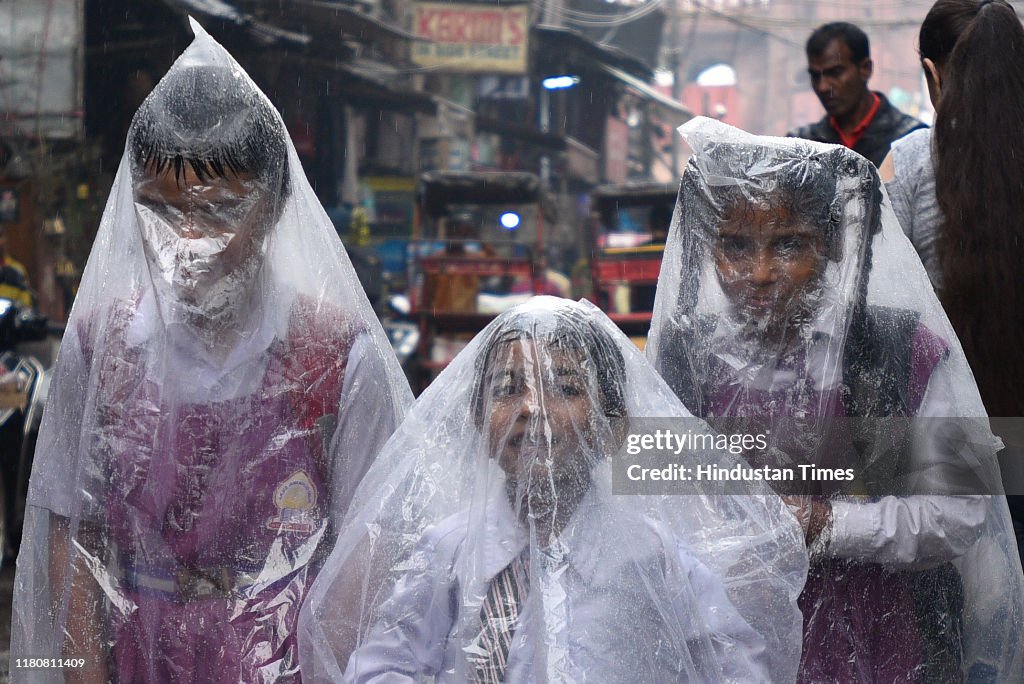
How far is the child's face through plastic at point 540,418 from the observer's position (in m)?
1.68

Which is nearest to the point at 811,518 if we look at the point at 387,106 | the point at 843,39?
the point at 843,39

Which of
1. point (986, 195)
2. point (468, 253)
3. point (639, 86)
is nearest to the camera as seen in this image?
point (986, 195)

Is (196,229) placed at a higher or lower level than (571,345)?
higher

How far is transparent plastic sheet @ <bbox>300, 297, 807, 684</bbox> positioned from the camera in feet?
5.25

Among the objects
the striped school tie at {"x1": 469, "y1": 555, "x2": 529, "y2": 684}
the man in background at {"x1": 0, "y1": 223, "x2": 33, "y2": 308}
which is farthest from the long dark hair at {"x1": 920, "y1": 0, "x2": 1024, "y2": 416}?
the man in background at {"x1": 0, "y1": 223, "x2": 33, "y2": 308}

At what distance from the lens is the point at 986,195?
2.09 metres

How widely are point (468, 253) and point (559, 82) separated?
5524 mm

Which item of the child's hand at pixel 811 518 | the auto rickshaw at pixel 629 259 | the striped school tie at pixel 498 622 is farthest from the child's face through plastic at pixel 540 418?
the auto rickshaw at pixel 629 259

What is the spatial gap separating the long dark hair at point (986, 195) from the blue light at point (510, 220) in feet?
29.1

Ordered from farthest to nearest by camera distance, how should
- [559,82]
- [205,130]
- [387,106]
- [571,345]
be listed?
1. [559,82]
2. [387,106]
3. [205,130]
4. [571,345]

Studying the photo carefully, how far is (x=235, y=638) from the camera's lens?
1.72 meters

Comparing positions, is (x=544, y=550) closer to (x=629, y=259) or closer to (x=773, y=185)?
(x=773, y=185)

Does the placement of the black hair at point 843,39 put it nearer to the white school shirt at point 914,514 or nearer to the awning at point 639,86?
the white school shirt at point 914,514

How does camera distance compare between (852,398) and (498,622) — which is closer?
(498,622)
